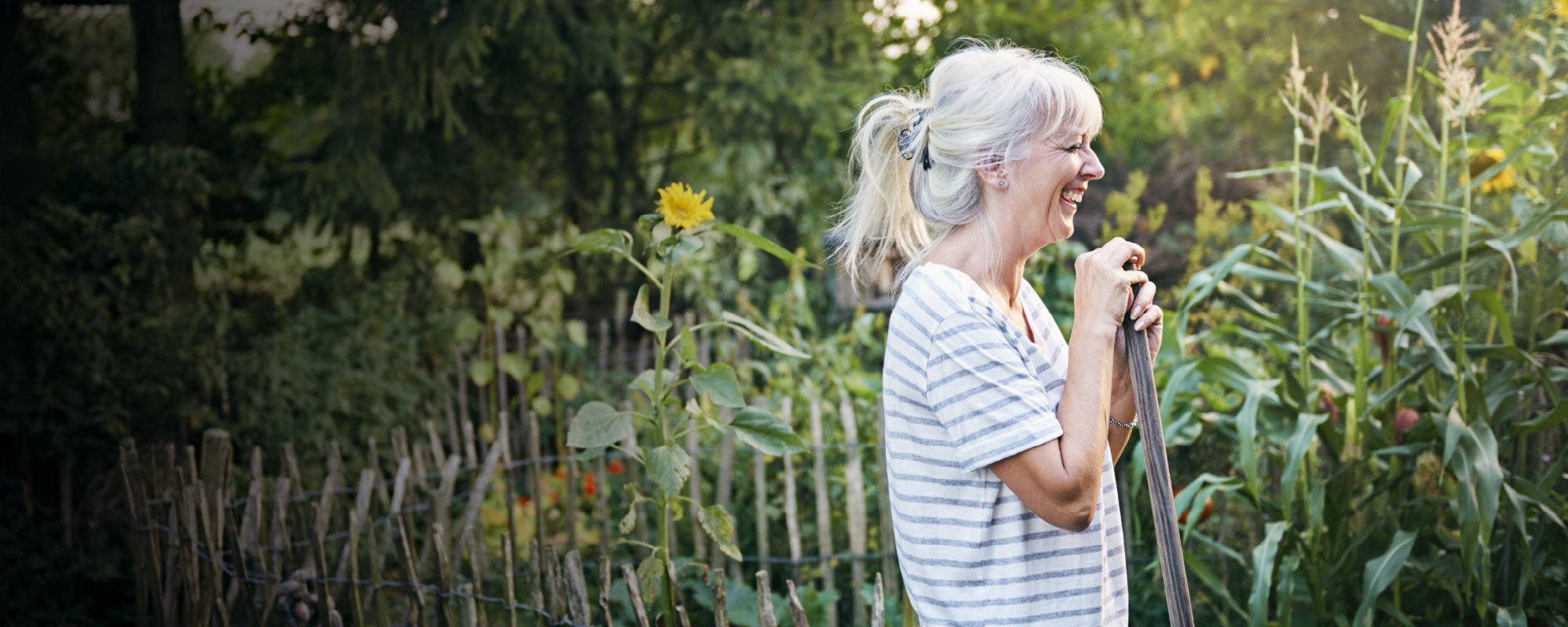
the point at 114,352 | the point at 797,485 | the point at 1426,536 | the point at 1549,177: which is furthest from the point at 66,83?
the point at 1549,177

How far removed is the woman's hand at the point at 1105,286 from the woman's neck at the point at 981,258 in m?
0.11

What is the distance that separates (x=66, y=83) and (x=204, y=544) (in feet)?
7.48

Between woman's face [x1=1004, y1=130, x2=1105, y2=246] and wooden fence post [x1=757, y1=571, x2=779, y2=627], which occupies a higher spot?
woman's face [x1=1004, y1=130, x2=1105, y2=246]

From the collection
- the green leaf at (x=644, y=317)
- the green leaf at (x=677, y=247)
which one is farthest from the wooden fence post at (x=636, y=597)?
the green leaf at (x=677, y=247)

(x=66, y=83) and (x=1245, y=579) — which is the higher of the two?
(x=66, y=83)

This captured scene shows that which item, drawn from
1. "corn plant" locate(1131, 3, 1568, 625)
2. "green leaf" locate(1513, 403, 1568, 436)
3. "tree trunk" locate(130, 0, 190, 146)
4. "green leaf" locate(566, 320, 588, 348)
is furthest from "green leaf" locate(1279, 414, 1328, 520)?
"tree trunk" locate(130, 0, 190, 146)

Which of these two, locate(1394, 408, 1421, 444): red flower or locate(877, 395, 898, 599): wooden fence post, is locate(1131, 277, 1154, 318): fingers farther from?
locate(877, 395, 898, 599): wooden fence post

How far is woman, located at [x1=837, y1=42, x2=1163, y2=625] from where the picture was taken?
3.68 ft

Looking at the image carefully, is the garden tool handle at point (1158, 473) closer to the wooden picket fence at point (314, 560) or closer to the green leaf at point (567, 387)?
the wooden picket fence at point (314, 560)

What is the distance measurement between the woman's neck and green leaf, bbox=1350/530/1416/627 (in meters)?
1.23

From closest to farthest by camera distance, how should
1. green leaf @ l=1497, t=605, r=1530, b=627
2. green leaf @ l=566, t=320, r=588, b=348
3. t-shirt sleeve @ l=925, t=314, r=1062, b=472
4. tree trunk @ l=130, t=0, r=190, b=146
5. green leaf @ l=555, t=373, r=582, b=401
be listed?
1. t-shirt sleeve @ l=925, t=314, r=1062, b=472
2. green leaf @ l=1497, t=605, r=1530, b=627
3. tree trunk @ l=130, t=0, r=190, b=146
4. green leaf @ l=555, t=373, r=582, b=401
5. green leaf @ l=566, t=320, r=588, b=348

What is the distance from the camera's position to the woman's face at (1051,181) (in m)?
1.26

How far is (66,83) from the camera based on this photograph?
3736mm

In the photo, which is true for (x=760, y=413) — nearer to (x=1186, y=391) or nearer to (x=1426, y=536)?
(x=1186, y=391)
